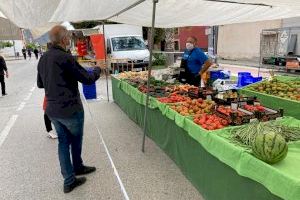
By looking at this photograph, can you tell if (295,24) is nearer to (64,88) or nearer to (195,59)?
(195,59)

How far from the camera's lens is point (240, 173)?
2.54 meters

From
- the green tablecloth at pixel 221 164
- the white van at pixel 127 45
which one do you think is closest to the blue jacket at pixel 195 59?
the green tablecloth at pixel 221 164

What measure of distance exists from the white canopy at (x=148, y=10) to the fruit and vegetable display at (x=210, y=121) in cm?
192

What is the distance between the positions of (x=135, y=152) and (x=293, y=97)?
9.49 ft

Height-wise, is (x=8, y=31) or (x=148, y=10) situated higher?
(x=8, y=31)

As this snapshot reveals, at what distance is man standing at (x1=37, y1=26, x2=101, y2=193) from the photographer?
11.4ft

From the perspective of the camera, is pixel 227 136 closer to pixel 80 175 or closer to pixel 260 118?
pixel 260 118

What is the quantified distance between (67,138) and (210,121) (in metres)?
1.87

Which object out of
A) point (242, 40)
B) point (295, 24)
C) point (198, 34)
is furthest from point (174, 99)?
point (198, 34)

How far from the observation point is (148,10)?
620cm

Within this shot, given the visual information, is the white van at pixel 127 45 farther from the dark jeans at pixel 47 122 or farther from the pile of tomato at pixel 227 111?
the pile of tomato at pixel 227 111

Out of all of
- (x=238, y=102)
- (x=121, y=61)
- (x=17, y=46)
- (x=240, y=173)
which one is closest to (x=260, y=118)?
(x=238, y=102)

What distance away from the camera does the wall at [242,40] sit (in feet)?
78.3

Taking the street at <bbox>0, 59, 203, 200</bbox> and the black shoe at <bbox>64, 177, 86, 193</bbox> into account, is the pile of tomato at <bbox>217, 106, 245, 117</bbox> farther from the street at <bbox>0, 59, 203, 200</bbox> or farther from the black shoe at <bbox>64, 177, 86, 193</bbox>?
the black shoe at <bbox>64, 177, 86, 193</bbox>
